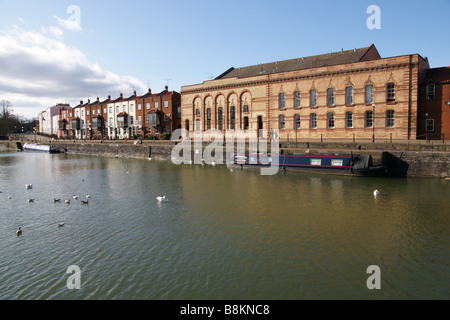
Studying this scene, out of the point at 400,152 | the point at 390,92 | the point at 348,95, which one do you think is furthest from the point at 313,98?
the point at 400,152

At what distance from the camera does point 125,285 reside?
7.77 metres

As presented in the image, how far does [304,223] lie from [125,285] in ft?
24.7

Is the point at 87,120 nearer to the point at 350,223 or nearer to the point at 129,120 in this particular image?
the point at 129,120

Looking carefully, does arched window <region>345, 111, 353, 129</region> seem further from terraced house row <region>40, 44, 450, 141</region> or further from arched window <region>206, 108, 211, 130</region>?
arched window <region>206, 108, 211, 130</region>

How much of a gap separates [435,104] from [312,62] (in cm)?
1406

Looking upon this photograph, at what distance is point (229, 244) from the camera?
1030cm

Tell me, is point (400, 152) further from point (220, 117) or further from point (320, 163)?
point (220, 117)

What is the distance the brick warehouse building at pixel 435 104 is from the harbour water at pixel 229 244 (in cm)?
1419

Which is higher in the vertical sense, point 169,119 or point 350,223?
point 169,119

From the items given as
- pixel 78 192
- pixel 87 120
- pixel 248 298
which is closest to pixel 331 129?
pixel 78 192

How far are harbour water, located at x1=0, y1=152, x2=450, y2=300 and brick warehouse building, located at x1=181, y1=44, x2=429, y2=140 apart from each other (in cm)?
1368

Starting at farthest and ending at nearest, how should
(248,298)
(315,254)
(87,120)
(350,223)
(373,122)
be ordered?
(87,120) → (373,122) → (350,223) → (315,254) → (248,298)

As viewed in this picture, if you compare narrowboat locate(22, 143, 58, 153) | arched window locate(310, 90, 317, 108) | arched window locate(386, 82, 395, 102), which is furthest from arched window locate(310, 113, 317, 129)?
narrowboat locate(22, 143, 58, 153)

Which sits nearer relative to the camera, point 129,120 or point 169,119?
point 169,119
